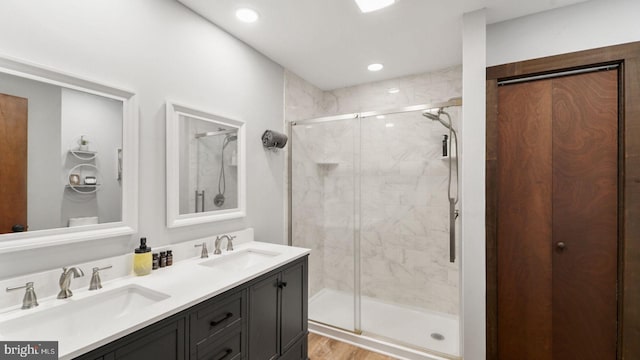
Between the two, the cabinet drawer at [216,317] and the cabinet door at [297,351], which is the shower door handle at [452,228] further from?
the cabinet drawer at [216,317]

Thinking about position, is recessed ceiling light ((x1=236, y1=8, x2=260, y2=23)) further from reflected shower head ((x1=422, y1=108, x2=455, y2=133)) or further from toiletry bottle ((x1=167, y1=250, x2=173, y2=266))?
toiletry bottle ((x1=167, y1=250, x2=173, y2=266))

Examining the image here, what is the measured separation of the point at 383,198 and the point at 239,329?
183 centimetres

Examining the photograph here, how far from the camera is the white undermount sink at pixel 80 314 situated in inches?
39.6

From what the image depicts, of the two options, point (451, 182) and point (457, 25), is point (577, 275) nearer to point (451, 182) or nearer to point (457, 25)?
point (451, 182)

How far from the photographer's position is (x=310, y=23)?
2.00 m

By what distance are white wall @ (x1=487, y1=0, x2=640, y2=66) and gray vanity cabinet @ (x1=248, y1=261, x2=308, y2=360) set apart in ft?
6.82

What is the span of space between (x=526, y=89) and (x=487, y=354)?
6.01ft

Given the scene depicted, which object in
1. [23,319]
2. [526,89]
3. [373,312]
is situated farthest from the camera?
[373,312]

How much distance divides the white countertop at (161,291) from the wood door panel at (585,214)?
1.74m

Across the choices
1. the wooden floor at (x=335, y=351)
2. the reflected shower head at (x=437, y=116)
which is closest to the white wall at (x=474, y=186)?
the reflected shower head at (x=437, y=116)

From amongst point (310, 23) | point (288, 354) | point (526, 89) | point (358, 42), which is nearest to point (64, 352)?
point (288, 354)

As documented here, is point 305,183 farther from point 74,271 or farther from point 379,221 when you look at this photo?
point 74,271

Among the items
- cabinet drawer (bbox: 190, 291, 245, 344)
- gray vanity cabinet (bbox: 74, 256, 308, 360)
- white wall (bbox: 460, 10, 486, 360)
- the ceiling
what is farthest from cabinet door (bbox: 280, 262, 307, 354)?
the ceiling

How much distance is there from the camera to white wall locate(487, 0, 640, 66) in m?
1.68
